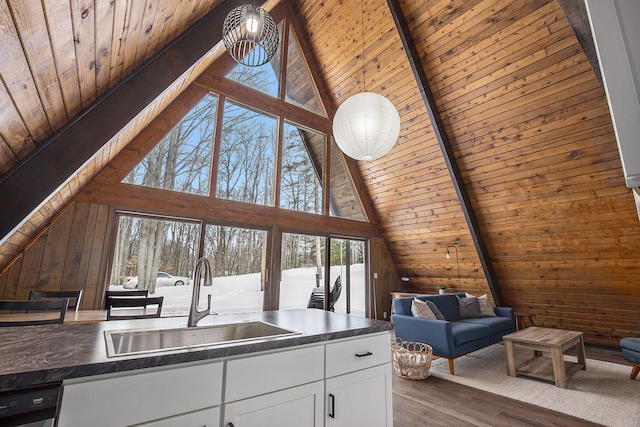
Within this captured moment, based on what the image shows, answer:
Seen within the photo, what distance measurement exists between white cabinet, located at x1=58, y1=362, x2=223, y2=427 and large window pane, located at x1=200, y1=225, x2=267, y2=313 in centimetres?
342

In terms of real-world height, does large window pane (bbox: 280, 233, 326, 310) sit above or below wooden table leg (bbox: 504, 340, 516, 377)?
above

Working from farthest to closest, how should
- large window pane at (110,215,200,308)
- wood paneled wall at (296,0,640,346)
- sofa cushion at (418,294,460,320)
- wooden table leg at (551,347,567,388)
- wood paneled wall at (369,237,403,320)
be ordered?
wood paneled wall at (369,237,403,320) < sofa cushion at (418,294,460,320) < large window pane at (110,215,200,308) < wood paneled wall at (296,0,640,346) < wooden table leg at (551,347,567,388)

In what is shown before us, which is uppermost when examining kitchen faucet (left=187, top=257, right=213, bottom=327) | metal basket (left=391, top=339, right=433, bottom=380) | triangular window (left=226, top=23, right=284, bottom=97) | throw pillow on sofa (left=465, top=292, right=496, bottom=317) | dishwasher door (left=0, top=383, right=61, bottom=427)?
triangular window (left=226, top=23, right=284, bottom=97)

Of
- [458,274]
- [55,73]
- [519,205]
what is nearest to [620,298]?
[519,205]

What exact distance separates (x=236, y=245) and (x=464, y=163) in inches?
153

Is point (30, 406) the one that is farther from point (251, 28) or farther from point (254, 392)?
point (251, 28)

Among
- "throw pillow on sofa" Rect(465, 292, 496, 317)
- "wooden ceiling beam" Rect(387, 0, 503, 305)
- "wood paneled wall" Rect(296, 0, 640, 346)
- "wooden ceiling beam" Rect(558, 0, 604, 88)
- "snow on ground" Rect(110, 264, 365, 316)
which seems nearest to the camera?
"wooden ceiling beam" Rect(558, 0, 604, 88)

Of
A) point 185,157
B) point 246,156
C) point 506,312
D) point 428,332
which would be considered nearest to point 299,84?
point 246,156

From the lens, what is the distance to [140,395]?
100 centimetres

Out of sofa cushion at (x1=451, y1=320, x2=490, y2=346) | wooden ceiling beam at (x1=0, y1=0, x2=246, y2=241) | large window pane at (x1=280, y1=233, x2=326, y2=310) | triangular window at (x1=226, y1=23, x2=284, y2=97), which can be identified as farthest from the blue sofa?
triangular window at (x1=226, y1=23, x2=284, y2=97)

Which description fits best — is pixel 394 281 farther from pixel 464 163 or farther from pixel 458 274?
pixel 464 163

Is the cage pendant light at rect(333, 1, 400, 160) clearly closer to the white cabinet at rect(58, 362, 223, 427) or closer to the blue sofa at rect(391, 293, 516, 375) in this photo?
the blue sofa at rect(391, 293, 516, 375)

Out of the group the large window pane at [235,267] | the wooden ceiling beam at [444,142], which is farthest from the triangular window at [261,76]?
the large window pane at [235,267]

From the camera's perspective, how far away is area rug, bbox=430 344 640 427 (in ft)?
8.40
